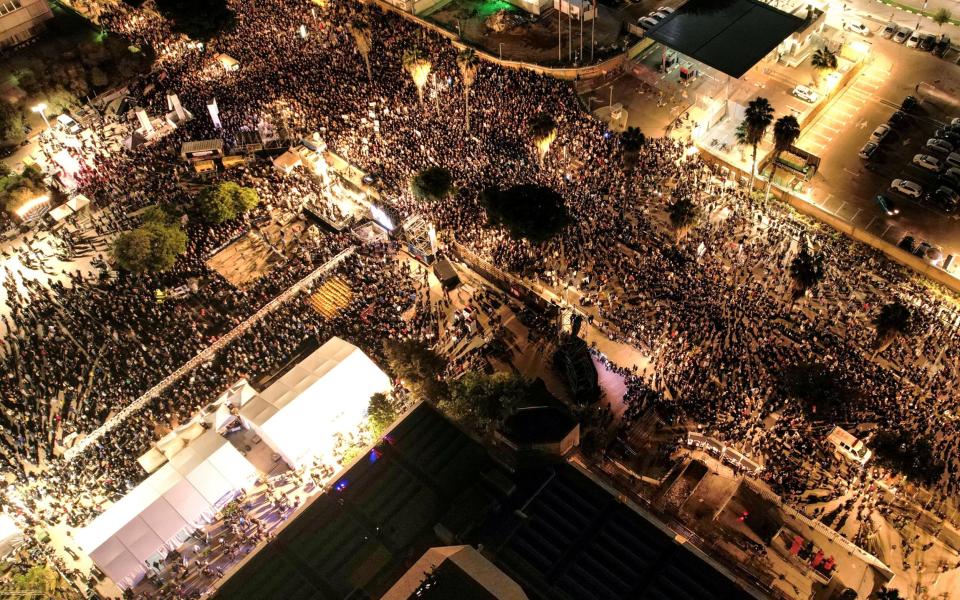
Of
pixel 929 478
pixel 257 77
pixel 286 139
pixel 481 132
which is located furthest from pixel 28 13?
pixel 929 478

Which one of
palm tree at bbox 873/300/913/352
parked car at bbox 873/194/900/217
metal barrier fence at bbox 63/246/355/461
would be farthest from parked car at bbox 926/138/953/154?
metal barrier fence at bbox 63/246/355/461

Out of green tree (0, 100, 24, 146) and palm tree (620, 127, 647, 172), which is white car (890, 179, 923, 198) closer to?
palm tree (620, 127, 647, 172)

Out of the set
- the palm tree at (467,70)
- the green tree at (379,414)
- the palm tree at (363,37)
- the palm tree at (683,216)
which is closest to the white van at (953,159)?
the palm tree at (683,216)

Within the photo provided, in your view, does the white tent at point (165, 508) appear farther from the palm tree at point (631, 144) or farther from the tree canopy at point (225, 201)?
the palm tree at point (631, 144)

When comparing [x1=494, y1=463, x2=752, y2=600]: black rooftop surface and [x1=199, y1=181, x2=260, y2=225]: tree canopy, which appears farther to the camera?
[x1=199, y1=181, x2=260, y2=225]: tree canopy

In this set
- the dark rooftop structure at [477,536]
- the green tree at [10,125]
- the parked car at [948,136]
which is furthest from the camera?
the green tree at [10,125]

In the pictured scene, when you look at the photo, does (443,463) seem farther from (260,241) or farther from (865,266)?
(865,266)

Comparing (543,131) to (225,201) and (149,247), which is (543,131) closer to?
(225,201)
